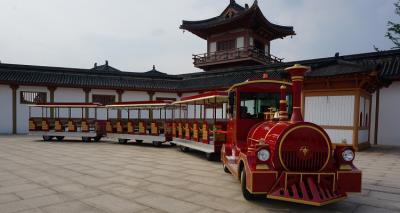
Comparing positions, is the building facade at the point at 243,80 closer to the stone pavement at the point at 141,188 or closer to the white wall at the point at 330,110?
the white wall at the point at 330,110

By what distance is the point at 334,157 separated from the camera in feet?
16.0

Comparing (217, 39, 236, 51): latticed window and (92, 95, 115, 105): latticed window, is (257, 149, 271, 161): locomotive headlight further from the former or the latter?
(217, 39, 236, 51): latticed window

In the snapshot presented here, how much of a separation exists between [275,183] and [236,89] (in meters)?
3.00

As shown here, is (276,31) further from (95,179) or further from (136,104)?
(95,179)

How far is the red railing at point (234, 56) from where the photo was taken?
2498 centimetres

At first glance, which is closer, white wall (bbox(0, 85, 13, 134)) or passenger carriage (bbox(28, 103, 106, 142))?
passenger carriage (bbox(28, 103, 106, 142))

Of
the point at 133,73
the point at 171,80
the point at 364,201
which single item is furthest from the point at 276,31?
the point at 364,201

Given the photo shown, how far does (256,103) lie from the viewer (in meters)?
6.85

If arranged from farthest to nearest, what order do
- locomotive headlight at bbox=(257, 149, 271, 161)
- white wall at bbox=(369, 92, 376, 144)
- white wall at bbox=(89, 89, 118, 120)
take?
white wall at bbox=(89, 89, 118, 120)
white wall at bbox=(369, 92, 376, 144)
locomotive headlight at bbox=(257, 149, 271, 161)

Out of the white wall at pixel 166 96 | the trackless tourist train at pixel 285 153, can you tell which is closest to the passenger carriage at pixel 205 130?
the trackless tourist train at pixel 285 153

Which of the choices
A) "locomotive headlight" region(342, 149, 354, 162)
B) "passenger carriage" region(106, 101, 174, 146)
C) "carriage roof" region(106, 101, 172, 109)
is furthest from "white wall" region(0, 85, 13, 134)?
"locomotive headlight" region(342, 149, 354, 162)

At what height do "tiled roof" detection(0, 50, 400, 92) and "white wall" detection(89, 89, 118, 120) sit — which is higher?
"tiled roof" detection(0, 50, 400, 92)

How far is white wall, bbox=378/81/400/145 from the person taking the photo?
14031 mm

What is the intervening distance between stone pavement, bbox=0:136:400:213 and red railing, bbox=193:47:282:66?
1706 centimetres
